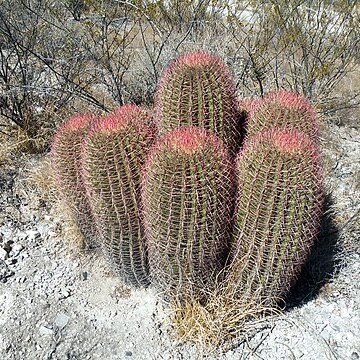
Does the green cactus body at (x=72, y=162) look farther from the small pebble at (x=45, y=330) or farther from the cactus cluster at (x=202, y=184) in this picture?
the small pebble at (x=45, y=330)

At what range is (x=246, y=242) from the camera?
2.32 m

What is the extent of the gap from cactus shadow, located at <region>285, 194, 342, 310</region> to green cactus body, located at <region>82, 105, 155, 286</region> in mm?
940

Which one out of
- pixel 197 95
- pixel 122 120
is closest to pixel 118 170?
pixel 122 120

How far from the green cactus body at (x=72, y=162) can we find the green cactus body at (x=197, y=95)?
1.55ft

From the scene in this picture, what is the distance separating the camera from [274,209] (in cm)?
213

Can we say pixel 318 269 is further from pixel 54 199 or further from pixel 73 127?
pixel 54 199

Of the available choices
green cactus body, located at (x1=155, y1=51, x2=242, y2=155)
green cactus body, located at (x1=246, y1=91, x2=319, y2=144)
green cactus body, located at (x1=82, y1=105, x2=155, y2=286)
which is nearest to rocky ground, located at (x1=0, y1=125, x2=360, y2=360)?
green cactus body, located at (x1=82, y1=105, x2=155, y2=286)

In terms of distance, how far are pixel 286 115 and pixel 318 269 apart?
3.14ft

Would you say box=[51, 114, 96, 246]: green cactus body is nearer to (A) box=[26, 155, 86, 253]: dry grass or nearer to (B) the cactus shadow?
(A) box=[26, 155, 86, 253]: dry grass

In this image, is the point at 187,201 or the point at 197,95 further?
the point at 197,95

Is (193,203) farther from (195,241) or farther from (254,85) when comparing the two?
(254,85)

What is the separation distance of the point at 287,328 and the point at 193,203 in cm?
95

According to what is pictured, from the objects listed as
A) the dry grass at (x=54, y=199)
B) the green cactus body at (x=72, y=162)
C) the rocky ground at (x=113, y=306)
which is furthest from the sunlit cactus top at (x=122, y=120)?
the rocky ground at (x=113, y=306)

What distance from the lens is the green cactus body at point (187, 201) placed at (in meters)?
2.04
